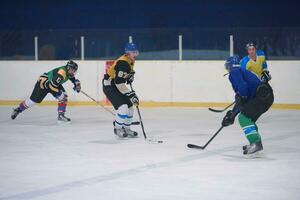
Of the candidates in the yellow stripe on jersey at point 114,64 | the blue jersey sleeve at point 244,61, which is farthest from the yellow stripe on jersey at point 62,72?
the blue jersey sleeve at point 244,61

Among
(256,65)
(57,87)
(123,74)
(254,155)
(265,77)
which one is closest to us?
(254,155)

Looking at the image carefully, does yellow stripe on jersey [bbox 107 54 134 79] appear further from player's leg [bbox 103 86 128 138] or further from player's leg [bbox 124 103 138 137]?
player's leg [bbox 124 103 138 137]

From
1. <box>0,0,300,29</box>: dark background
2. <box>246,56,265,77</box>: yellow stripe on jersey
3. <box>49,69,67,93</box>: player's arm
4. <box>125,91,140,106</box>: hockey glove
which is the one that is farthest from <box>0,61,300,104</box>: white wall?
<box>0,0,300,29</box>: dark background

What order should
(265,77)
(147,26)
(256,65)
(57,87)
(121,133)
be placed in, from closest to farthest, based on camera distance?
1. (121,133)
2. (265,77)
3. (256,65)
4. (57,87)
5. (147,26)

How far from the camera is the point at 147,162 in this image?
6.07 meters

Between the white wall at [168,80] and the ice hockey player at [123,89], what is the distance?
10.9ft

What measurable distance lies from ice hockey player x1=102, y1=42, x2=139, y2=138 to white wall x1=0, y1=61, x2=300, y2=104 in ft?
10.9

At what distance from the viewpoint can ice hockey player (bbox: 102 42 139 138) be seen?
746cm

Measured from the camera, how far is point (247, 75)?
6199mm

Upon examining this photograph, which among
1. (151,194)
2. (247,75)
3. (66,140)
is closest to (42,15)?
(66,140)

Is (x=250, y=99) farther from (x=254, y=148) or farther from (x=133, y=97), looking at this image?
A: (x=133, y=97)

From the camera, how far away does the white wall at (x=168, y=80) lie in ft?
34.9

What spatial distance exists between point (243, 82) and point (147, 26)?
11092mm

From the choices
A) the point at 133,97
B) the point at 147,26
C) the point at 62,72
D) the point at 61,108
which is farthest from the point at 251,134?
the point at 147,26
